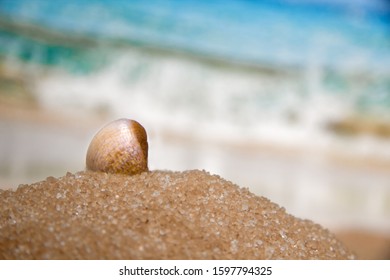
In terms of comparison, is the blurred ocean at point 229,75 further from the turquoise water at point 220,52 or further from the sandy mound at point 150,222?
the sandy mound at point 150,222

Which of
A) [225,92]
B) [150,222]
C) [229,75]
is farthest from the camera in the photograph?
Result: [229,75]

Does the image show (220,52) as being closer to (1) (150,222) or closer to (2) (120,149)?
Result: (2) (120,149)

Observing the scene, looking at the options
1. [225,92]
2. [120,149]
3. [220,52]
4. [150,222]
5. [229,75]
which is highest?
[220,52]

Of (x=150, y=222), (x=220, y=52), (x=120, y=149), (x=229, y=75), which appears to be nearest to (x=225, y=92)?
(x=229, y=75)

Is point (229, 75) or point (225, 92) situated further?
point (229, 75)

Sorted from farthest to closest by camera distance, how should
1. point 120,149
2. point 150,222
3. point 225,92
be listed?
point 225,92, point 120,149, point 150,222

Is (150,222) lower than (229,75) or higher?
lower

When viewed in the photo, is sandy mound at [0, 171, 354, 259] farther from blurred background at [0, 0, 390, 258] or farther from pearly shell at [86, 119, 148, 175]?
blurred background at [0, 0, 390, 258]
